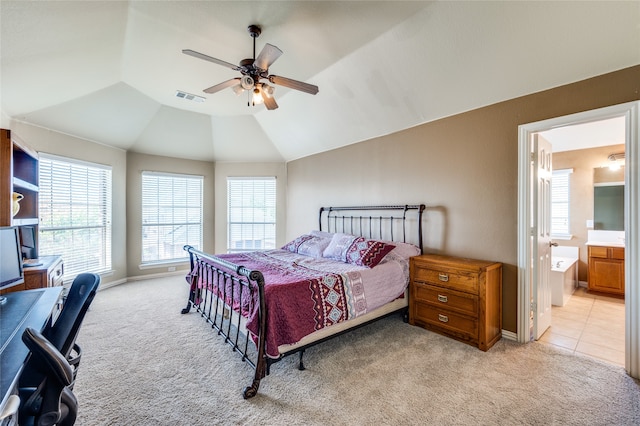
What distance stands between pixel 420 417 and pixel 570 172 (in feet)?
17.8

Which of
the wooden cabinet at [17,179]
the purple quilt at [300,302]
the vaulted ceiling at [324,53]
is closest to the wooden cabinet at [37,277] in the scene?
the wooden cabinet at [17,179]

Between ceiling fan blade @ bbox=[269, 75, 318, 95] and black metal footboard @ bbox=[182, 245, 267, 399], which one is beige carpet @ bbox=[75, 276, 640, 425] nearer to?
black metal footboard @ bbox=[182, 245, 267, 399]

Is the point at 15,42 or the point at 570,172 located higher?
the point at 15,42

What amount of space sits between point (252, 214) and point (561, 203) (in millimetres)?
6222

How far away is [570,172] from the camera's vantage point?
4.93 meters

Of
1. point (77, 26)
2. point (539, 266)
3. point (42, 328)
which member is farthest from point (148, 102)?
point (539, 266)

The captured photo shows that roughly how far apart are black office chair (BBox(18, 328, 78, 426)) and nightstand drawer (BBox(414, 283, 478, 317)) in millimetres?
2997

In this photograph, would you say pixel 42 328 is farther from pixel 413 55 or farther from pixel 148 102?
pixel 148 102

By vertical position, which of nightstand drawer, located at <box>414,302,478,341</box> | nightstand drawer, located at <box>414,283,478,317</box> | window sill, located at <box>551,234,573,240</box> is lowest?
nightstand drawer, located at <box>414,302,478,341</box>

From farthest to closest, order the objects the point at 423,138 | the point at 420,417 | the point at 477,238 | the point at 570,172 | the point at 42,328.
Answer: the point at 570,172 → the point at 423,138 → the point at 477,238 → the point at 420,417 → the point at 42,328

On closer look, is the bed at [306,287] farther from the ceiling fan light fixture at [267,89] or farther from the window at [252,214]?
the window at [252,214]

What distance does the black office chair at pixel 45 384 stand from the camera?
945mm

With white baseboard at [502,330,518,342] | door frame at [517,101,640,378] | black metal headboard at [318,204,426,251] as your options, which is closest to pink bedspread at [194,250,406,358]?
black metal headboard at [318,204,426,251]

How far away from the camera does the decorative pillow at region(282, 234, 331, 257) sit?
395 centimetres
